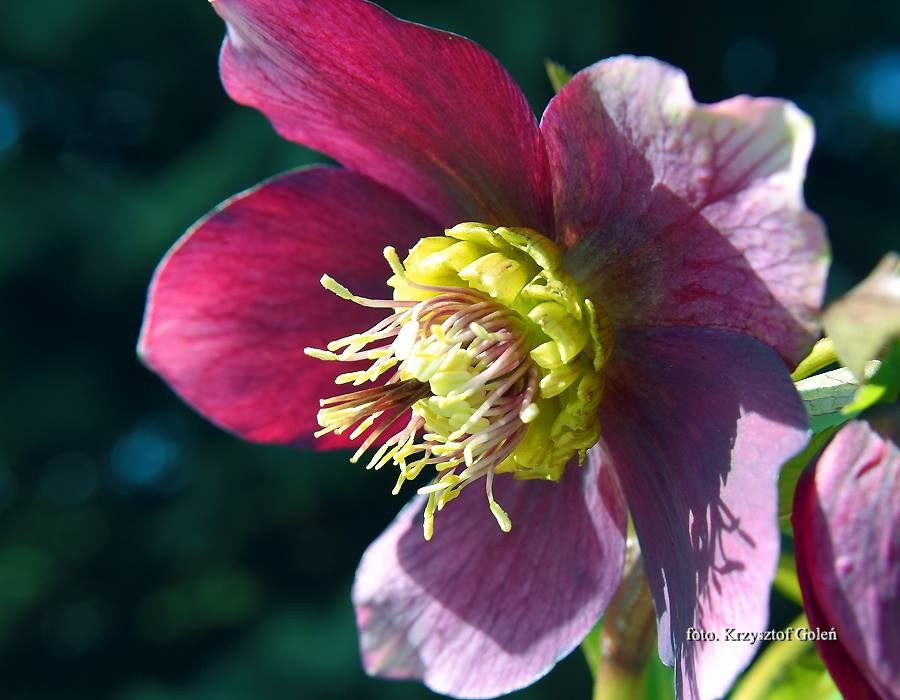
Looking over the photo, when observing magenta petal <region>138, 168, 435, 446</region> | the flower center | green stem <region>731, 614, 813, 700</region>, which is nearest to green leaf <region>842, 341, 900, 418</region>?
the flower center

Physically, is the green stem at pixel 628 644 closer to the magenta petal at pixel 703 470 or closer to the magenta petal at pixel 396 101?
the magenta petal at pixel 703 470

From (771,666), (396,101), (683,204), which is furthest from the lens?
(771,666)

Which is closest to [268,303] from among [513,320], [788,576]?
[513,320]

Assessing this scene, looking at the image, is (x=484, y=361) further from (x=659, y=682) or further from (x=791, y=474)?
(x=659, y=682)

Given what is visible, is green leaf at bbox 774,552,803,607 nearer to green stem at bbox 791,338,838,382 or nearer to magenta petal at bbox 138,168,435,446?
green stem at bbox 791,338,838,382

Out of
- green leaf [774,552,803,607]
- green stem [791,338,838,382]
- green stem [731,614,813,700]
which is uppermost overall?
green stem [791,338,838,382]

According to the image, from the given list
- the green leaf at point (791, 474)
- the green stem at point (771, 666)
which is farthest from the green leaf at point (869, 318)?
the green stem at point (771, 666)

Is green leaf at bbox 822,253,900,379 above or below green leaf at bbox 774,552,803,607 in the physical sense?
above
